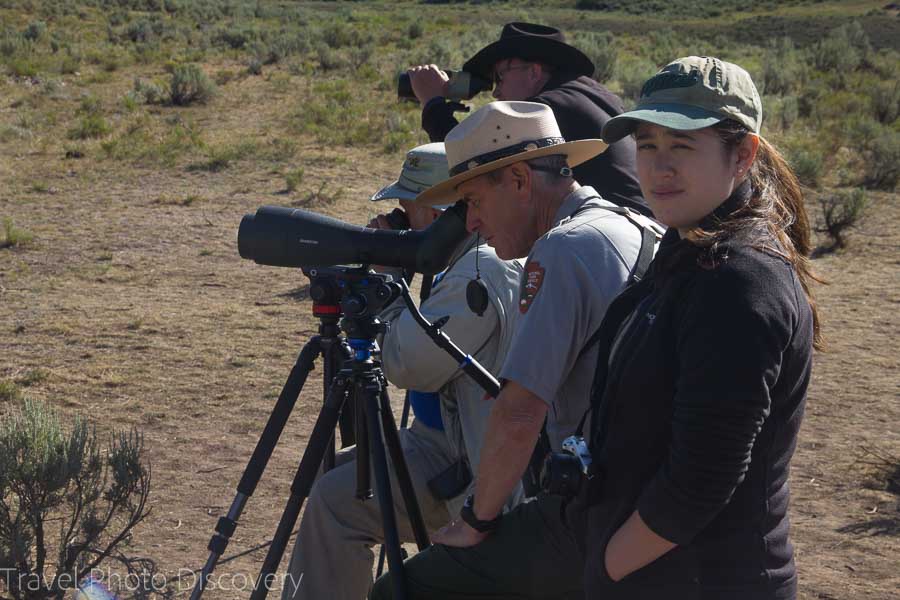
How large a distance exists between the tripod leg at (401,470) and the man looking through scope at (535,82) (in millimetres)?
1826

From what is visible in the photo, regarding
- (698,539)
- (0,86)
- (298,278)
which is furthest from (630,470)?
(0,86)

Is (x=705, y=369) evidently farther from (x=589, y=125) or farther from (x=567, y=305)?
(x=589, y=125)

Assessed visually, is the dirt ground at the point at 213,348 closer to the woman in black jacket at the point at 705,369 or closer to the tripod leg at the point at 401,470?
the tripod leg at the point at 401,470

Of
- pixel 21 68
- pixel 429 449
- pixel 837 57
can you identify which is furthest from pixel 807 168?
pixel 837 57

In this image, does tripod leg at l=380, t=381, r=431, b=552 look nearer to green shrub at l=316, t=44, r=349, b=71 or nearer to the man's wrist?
the man's wrist

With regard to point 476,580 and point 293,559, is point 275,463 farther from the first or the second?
point 476,580

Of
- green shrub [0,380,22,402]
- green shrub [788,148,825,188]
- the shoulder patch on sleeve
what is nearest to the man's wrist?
the shoulder patch on sleeve

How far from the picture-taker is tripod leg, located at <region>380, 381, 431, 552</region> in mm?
2607

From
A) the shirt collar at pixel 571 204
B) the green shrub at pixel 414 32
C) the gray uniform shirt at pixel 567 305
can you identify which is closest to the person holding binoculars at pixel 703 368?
the gray uniform shirt at pixel 567 305

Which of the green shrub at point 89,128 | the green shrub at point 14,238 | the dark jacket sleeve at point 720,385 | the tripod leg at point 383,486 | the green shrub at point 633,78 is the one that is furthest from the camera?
the green shrub at point 633,78

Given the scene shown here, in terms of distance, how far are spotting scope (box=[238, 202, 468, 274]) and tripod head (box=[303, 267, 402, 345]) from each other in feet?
0.14

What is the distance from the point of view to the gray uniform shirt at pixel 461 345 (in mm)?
2764

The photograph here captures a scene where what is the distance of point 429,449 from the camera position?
9.62 ft

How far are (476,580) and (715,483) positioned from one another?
0.76m
